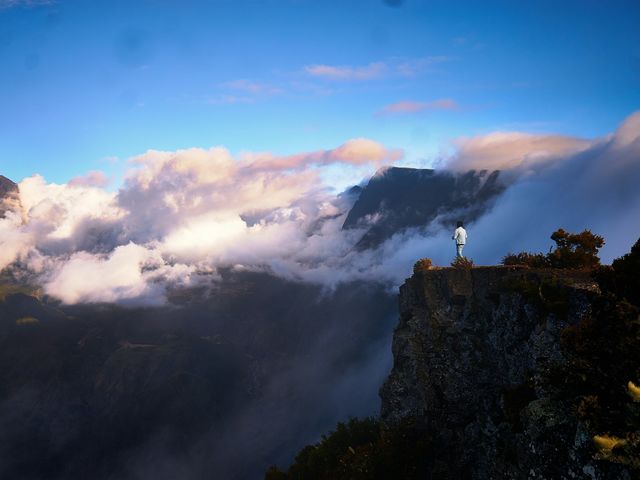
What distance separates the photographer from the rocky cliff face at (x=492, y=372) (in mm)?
22422

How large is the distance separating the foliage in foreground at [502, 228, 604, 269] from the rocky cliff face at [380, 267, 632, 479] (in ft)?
11.0

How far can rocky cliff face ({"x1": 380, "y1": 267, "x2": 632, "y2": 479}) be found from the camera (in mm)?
22422

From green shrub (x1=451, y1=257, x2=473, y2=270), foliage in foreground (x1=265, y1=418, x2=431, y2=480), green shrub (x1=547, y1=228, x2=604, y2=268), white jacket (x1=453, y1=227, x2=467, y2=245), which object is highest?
white jacket (x1=453, y1=227, x2=467, y2=245)

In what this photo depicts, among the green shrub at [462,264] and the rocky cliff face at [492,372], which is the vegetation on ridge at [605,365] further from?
the green shrub at [462,264]

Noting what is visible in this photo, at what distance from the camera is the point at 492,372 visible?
3297cm

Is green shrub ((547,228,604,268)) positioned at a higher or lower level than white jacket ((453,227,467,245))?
lower

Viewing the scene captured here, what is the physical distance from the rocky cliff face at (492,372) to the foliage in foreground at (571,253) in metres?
3.36

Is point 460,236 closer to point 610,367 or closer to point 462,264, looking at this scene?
point 462,264

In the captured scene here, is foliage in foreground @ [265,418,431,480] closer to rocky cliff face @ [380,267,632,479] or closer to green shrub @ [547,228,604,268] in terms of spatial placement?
rocky cliff face @ [380,267,632,479]

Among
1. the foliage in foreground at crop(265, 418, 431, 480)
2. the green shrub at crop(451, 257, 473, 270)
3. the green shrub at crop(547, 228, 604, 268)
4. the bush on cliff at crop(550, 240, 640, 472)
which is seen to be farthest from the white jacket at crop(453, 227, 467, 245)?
the bush on cliff at crop(550, 240, 640, 472)

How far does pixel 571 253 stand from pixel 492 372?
10617 mm

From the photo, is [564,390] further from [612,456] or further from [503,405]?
[503,405]

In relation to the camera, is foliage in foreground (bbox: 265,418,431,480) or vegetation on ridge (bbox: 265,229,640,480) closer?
vegetation on ridge (bbox: 265,229,640,480)

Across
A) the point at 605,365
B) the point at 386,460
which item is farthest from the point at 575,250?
the point at 386,460
